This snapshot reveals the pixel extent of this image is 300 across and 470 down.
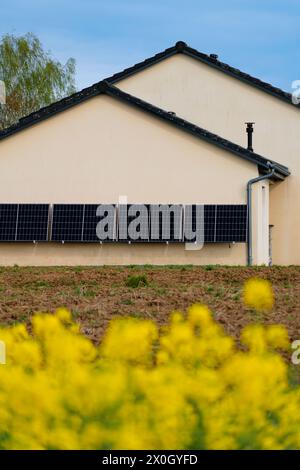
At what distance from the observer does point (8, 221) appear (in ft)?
76.4

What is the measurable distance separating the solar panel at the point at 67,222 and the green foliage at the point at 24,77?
84.3 feet

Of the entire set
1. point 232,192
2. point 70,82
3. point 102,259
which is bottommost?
point 102,259

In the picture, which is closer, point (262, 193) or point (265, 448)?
point (265, 448)

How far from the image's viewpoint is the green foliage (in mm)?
48125

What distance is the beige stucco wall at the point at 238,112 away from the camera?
26.9 metres

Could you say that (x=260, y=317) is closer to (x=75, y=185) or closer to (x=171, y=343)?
A: (x=171, y=343)

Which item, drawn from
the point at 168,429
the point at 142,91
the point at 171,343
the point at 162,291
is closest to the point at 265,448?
the point at 168,429

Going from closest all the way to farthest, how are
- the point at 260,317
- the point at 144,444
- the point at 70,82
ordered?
the point at 144,444
the point at 260,317
the point at 70,82

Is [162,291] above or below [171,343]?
above

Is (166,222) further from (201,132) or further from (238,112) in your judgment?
(238,112)

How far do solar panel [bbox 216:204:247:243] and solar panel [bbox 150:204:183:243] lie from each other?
0.92 m

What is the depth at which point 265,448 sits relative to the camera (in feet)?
15.0

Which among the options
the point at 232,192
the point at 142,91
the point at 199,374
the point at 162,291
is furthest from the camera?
the point at 142,91

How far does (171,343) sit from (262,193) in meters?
18.8
